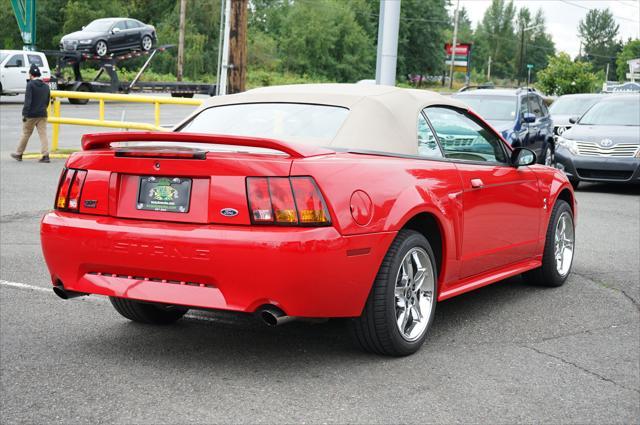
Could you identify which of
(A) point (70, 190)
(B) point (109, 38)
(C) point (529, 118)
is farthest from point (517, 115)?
(B) point (109, 38)

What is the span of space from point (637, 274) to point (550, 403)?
3.91 meters

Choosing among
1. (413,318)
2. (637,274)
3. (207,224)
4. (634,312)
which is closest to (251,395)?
(207,224)

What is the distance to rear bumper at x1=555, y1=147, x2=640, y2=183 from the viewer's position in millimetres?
15117

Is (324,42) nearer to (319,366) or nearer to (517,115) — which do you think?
(517,115)

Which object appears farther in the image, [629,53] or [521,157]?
[629,53]

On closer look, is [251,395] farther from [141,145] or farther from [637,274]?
[637,274]

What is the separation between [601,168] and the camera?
603 inches

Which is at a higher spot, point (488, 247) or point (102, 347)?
point (488, 247)

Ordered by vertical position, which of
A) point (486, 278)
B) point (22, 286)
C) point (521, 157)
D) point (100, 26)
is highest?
point (100, 26)

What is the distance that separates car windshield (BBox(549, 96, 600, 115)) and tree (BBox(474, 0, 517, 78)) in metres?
164

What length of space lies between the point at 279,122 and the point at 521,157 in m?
1.91

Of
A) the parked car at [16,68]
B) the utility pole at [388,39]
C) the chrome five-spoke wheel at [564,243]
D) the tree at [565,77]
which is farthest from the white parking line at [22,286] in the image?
the tree at [565,77]

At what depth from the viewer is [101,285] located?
16.1ft

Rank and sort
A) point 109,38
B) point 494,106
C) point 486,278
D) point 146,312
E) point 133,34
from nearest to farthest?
point 146,312
point 486,278
point 494,106
point 109,38
point 133,34
